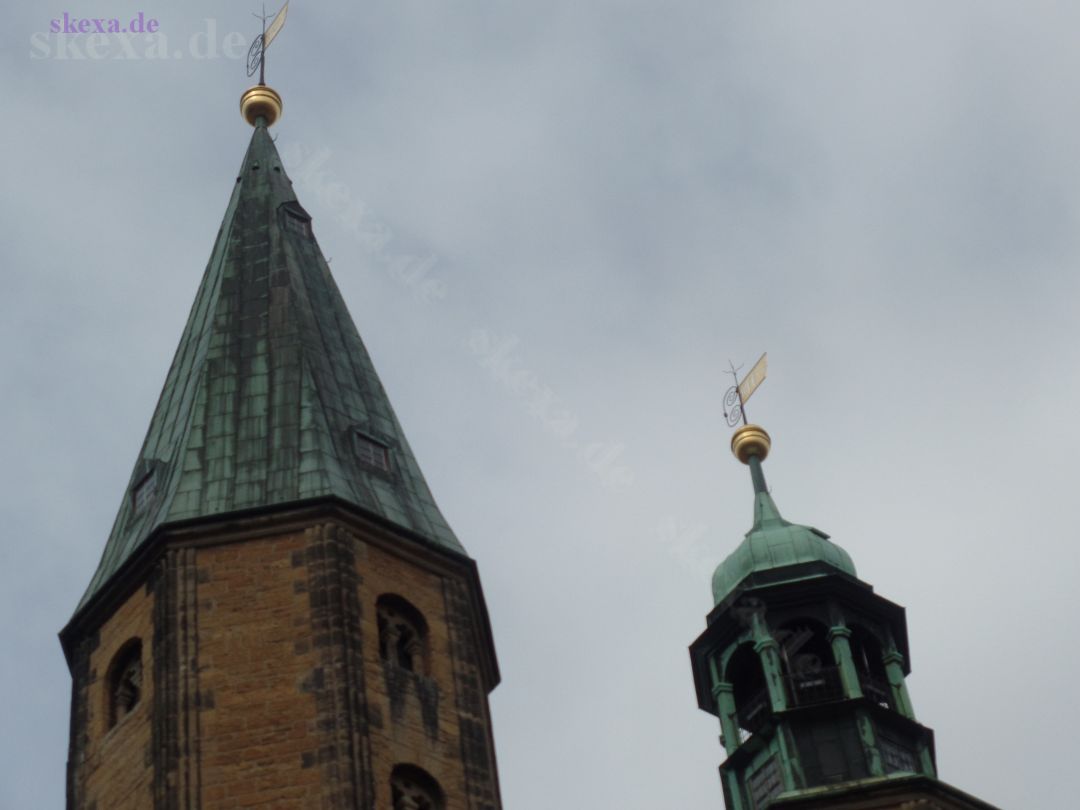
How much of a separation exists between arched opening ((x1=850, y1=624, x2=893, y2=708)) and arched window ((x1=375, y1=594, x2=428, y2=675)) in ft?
22.6

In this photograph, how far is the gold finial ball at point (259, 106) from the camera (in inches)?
1895

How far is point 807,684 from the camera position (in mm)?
39969

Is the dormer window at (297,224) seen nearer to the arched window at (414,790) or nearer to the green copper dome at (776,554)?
the green copper dome at (776,554)

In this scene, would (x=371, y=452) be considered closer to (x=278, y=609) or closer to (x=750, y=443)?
(x=278, y=609)

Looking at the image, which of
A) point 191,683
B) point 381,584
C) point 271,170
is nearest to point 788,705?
point 381,584

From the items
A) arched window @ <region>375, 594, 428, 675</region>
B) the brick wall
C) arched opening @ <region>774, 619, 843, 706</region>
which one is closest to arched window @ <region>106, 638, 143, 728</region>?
the brick wall

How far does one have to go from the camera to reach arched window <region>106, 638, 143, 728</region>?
36.3 meters

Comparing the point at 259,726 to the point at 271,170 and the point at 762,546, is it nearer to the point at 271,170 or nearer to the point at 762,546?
the point at 762,546

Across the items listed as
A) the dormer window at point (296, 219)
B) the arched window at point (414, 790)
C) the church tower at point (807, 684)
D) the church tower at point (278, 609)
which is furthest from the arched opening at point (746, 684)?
the dormer window at point (296, 219)

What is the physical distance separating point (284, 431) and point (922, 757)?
9.69 meters

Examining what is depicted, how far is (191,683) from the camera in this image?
35.1m

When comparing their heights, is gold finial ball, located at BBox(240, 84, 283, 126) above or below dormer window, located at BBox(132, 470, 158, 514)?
above

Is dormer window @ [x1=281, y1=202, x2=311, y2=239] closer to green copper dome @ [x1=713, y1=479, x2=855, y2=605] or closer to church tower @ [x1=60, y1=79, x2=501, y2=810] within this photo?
church tower @ [x1=60, y1=79, x2=501, y2=810]

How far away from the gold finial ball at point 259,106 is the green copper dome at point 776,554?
456 inches
